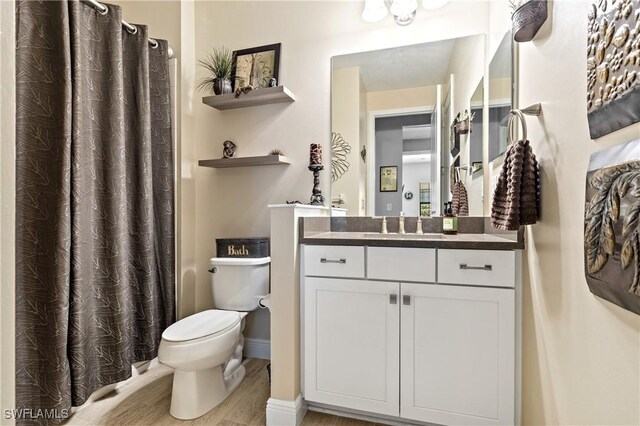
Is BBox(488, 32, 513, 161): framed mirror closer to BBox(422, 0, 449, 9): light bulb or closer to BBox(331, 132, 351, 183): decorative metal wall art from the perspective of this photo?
BBox(422, 0, 449, 9): light bulb

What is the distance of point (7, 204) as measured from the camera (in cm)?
51

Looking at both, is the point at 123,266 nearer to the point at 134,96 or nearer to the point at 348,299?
the point at 134,96

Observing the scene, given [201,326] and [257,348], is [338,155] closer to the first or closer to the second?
[201,326]

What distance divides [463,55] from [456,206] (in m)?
0.93

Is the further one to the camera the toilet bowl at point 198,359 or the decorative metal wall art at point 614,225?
the toilet bowl at point 198,359

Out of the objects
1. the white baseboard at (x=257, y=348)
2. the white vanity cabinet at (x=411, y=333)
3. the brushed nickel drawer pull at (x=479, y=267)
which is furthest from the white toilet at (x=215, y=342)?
the brushed nickel drawer pull at (x=479, y=267)

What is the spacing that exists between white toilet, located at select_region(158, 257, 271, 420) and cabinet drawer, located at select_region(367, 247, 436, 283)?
86cm

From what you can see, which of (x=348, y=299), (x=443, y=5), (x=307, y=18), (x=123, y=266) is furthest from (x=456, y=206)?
(x=123, y=266)

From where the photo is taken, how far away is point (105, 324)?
1.67 metres

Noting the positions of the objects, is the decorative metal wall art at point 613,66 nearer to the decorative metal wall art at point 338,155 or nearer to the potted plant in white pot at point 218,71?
the decorative metal wall art at point 338,155

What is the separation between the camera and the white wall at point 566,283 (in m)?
0.68

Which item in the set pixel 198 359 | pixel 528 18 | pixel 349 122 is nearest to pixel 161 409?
pixel 198 359

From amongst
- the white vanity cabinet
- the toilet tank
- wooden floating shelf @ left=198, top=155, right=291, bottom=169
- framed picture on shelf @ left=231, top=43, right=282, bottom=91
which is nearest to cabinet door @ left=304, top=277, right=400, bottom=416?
the white vanity cabinet

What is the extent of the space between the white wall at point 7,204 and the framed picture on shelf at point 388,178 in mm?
1762
